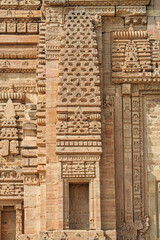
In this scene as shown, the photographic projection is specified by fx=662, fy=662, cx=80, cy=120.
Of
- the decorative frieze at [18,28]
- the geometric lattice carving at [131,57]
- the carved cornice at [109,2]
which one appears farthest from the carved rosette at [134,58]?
the decorative frieze at [18,28]

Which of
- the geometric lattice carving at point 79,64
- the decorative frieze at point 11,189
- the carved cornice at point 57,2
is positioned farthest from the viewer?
the decorative frieze at point 11,189

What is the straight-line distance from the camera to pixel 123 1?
59.6 feet

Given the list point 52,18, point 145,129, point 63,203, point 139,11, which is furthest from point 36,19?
point 63,203

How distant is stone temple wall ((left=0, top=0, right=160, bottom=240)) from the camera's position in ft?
54.4

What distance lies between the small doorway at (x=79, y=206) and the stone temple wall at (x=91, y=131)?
0.08 ft

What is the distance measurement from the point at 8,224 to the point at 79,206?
319 centimetres

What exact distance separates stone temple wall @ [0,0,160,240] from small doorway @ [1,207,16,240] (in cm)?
3

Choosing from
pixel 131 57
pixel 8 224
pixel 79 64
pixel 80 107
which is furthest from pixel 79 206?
pixel 131 57

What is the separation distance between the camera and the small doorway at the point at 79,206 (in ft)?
54.3

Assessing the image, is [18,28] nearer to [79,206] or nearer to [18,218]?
[18,218]

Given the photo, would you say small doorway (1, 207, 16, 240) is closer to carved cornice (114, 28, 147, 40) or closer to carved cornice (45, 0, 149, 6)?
carved cornice (114, 28, 147, 40)

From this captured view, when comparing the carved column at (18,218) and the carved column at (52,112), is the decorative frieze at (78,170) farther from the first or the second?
the carved column at (18,218)

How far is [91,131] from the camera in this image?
1683cm

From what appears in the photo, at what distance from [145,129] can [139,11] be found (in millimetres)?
3264
